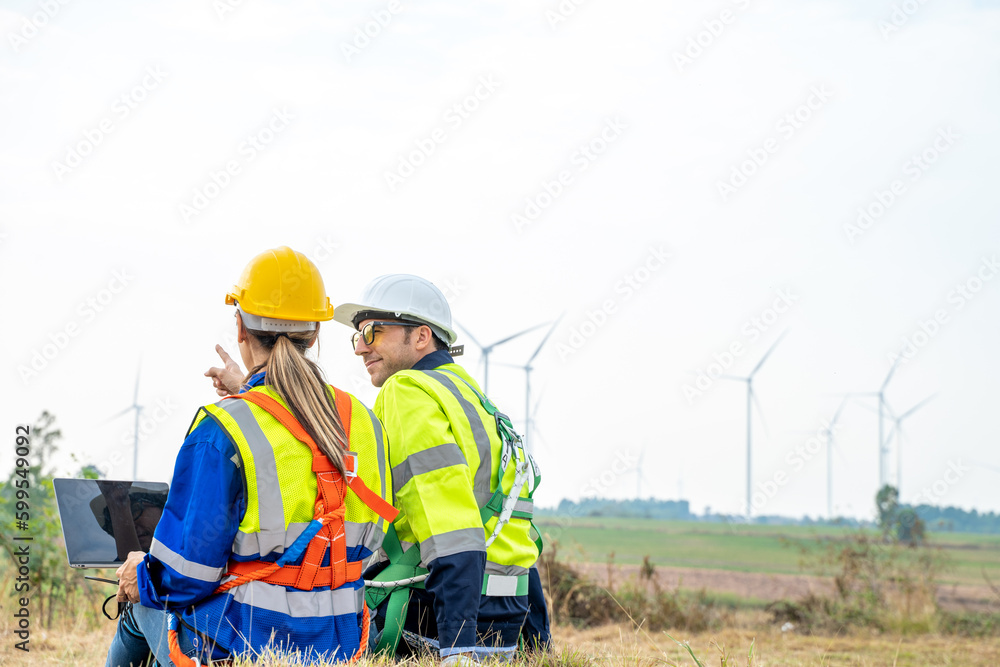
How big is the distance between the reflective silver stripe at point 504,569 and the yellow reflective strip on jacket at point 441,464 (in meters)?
0.02

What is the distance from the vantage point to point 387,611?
14.0 feet

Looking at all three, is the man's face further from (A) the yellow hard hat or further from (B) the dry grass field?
(B) the dry grass field

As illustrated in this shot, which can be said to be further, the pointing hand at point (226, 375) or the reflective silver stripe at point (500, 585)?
the reflective silver stripe at point (500, 585)

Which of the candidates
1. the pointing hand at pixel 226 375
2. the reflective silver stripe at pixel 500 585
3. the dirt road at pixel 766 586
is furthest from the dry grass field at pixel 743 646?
the dirt road at pixel 766 586

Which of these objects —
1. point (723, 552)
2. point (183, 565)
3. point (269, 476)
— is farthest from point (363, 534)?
point (723, 552)

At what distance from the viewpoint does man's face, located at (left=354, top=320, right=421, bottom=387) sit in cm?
463

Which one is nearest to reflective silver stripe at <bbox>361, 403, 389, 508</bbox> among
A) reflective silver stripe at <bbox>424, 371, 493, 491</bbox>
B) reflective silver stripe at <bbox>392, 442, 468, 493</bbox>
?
reflective silver stripe at <bbox>392, 442, 468, 493</bbox>

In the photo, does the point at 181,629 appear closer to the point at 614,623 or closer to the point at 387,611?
the point at 387,611

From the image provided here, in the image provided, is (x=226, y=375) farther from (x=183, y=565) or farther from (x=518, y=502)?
(x=518, y=502)

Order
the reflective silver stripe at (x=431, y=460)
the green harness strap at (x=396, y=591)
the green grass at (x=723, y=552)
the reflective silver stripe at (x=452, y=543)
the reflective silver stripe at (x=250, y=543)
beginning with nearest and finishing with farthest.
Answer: the reflective silver stripe at (x=250, y=543) → the reflective silver stripe at (x=452, y=543) → the reflective silver stripe at (x=431, y=460) → the green harness strap at (x=396, y=591) → the green grass at (x=723, y=552)

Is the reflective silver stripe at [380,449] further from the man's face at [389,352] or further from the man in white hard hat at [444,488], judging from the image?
the man's face at [389,352]

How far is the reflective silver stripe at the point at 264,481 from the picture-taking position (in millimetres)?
3203

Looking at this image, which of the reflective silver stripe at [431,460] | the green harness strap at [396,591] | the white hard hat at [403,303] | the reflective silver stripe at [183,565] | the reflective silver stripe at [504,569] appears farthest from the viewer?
the white hard hat at [403,303]

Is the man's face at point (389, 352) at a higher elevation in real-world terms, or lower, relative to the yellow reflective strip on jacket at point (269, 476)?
higher
